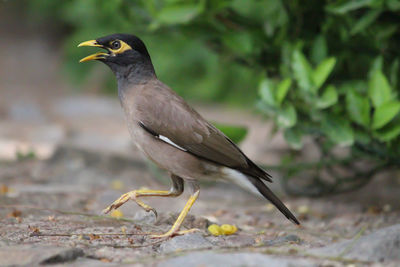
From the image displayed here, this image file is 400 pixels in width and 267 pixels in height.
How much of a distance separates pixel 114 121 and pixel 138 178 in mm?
4686

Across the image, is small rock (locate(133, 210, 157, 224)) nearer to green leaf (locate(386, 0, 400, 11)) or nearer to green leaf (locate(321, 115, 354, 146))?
green leaf (locate(321, 115, 354, 146))

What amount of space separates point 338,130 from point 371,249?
1821 mm

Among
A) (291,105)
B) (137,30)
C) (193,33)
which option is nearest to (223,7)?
(193,33)

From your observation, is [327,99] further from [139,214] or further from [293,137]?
[139,214]

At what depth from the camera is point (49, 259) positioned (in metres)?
2.91

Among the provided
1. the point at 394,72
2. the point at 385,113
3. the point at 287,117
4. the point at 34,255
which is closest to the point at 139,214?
the point at 287,117

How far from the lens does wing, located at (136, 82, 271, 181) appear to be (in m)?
3.91

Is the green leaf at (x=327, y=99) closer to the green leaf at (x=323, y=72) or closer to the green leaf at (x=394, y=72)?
the green leaf at (x=323, y=72)

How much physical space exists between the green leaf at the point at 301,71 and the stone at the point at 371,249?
1.72 meters

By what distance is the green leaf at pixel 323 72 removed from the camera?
4535mm

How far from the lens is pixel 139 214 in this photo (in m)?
4.32

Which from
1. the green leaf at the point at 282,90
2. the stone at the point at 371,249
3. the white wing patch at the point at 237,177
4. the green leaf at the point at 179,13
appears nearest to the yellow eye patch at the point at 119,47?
the green leaf at the point at 179,13

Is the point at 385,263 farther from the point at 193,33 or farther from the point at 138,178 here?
the point at 138,178

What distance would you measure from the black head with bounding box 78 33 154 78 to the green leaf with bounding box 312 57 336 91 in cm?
126
